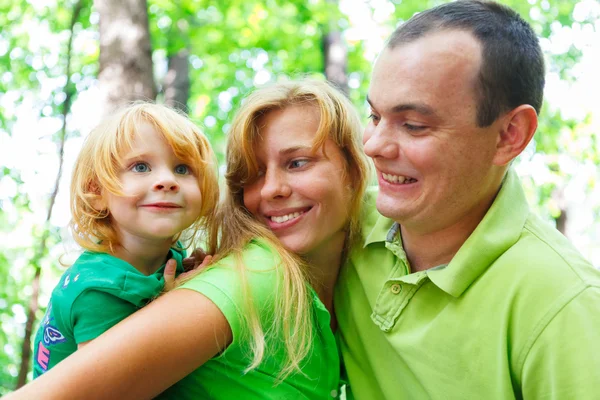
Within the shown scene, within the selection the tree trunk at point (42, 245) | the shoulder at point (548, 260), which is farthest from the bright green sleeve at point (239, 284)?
the tree trunk at point (42, 245)

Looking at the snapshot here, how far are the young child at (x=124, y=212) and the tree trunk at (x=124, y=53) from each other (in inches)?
68.8

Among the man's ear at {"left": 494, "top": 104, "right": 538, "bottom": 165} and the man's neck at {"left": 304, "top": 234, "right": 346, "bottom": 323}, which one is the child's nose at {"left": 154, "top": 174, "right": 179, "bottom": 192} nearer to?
the man's neck at {"left": 304, "top": 234, "right": 346, "bottom": 323}

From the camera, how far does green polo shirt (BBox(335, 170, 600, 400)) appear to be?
1.63 meters

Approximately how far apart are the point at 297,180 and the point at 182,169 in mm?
424

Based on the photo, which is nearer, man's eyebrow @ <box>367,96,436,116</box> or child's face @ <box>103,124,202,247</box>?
man's eyebrow @ <box>367,96,436,116</box>

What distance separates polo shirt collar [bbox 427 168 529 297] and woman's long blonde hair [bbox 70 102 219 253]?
911 mm

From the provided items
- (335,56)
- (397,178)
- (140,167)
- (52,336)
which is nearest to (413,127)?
(397,178)

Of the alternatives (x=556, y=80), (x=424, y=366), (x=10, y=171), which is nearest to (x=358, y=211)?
(x=424, y=366)

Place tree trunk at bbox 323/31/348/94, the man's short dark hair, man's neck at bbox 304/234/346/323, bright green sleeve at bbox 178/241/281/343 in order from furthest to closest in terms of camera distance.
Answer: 1. tree trunk at bbox 323/31/348/94
2. man's neck at bbox 304/234/346/323
3. the man's short dark hair
4. bright green sleeve at bbox 178/241/281/343

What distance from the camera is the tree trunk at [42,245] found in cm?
674

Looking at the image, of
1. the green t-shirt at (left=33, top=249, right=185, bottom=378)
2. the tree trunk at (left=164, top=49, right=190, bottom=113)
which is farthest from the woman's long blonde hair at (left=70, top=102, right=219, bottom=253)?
the tree trunk at (left=164, top=49, right=190, bottom=113)

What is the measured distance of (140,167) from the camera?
2045 mm

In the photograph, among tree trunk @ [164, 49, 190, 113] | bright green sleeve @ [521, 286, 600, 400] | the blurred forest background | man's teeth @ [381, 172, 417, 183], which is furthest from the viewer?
tree trunk @ [164, 49, 190, 113]

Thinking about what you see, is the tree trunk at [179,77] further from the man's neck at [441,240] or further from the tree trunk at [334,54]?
the man's neck at [441,240]
